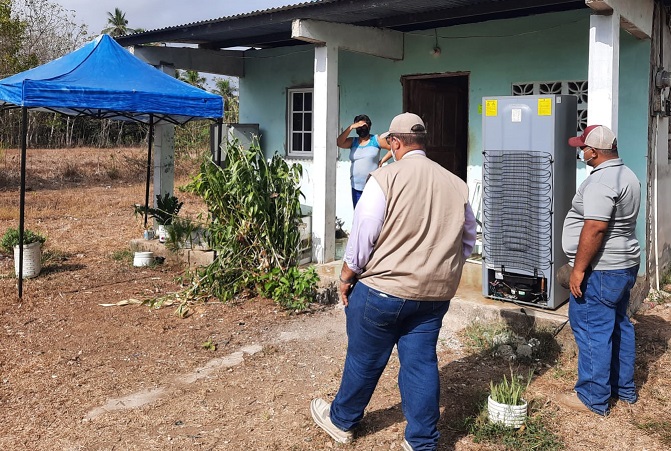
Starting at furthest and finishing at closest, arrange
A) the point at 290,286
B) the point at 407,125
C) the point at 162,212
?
1. the point at 162,212
2. the point at 290,286
3. the point at 407,125

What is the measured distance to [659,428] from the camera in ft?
12.6

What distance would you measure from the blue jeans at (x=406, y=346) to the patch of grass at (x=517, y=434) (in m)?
0.52

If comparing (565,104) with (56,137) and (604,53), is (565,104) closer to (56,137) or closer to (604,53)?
(604,53)

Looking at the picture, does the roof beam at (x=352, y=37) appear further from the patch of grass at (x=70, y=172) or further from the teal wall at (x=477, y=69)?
the patch of grass at (x=70, y=172)

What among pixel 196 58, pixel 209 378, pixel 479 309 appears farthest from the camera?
pixel 196 58

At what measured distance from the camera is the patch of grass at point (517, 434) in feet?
11.9

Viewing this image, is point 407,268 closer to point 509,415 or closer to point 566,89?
point 509,415

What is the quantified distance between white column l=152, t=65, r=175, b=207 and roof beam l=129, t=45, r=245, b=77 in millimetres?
144

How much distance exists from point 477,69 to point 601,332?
493 centimetres

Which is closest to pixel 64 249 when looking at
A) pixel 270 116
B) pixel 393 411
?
pixel 270 116

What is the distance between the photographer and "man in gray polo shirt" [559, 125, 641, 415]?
3.79 meters

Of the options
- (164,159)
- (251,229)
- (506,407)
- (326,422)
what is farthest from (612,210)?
Result: (164,159)

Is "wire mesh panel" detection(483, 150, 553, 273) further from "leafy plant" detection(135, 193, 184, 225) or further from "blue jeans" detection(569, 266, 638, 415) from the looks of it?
"leafy plant" detection(135, 193, 184, 225)

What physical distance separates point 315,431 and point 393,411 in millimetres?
554
